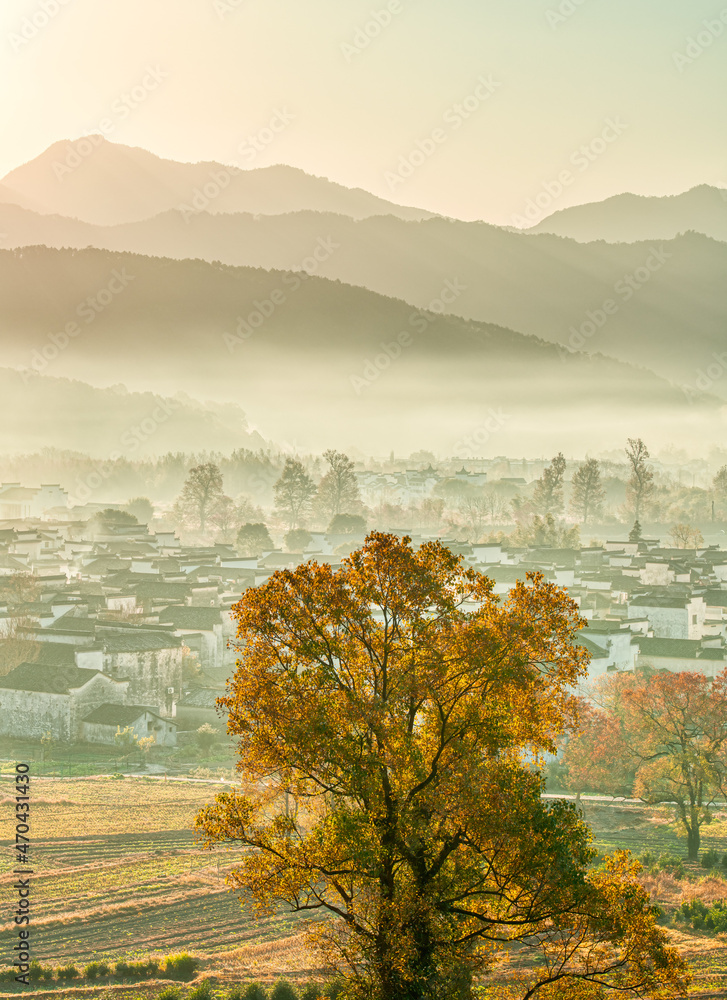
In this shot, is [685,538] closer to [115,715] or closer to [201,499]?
[201,499]

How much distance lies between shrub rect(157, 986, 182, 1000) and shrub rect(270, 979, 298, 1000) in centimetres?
154

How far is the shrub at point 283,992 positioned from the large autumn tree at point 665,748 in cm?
1512

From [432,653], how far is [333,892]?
3256 mm

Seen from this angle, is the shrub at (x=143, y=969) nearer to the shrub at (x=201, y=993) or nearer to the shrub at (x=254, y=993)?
the shrub at (x=201, y=993)

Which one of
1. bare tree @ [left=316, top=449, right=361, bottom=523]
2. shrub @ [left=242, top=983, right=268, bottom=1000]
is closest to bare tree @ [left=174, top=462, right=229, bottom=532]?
bare tree @ [left=316, top=449, right=361, bottom=523]

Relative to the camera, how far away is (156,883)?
2459 cm

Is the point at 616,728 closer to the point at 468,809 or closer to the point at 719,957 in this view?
the point at 719,957

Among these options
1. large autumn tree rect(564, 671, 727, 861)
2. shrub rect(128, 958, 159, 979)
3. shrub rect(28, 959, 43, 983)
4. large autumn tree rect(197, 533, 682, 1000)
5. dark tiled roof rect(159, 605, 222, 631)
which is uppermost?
dark tiled roof rect(159, 605, 222, 631)

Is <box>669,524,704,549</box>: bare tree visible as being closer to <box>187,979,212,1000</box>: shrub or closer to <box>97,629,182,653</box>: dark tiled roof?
<box>97,629,182,653</box>: dark tiled roof

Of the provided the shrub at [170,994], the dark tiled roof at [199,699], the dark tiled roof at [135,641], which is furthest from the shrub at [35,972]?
the dark tiled roof at [199,699]

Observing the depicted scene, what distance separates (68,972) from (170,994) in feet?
8.50

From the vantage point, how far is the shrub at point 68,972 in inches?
714

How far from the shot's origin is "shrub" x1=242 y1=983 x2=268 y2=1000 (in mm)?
16797

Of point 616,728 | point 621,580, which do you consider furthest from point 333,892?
point 621,580
